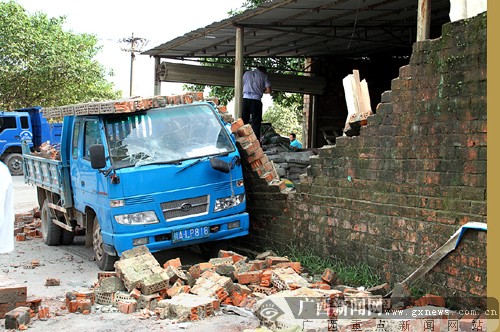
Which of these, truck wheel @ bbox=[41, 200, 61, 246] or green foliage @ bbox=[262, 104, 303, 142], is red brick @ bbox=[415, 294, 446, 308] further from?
green foliage @ bbox=[262, 104, 303, 142]

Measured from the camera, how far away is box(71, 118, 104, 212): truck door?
8367 millimetres

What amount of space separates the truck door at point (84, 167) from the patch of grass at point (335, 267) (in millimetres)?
2650

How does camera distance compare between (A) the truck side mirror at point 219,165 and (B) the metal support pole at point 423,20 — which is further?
(A) the truck side mirror at point 219,165

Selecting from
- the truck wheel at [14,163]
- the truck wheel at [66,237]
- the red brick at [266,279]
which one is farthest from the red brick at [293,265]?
the truck wheel at [14,163]

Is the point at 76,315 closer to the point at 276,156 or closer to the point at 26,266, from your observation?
the point at 26,266

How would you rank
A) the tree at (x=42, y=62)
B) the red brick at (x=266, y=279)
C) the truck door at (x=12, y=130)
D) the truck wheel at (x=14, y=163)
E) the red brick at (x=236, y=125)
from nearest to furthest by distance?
1. the red brick at (x=266, y=279)
2. the red brick at (x=236, y=125)
3. the truck door at (x=12, y=130)
4. the truck wheel at (x=14, y=163)
5. the tree at (x=42, y=62)

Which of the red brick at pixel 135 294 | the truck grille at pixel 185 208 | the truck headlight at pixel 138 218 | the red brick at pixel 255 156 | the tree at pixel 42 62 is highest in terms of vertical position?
the tree at pixel 42 62

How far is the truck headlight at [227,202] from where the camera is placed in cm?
808

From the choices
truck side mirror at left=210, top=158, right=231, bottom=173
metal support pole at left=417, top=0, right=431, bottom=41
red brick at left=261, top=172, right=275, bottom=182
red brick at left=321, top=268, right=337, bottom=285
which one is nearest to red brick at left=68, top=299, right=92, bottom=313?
truck side mirror at left=210, top=158, right=231, bottom=173

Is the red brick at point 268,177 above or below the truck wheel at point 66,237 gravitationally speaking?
above

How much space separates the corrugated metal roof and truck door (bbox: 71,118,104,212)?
376 centimetres

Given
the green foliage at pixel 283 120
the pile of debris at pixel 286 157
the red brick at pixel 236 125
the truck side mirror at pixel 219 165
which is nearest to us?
the truck side mirror at pixel 219 165

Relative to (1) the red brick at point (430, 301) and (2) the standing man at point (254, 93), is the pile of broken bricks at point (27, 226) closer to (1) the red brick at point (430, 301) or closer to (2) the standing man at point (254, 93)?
(2) the standing man at point (254, 93)

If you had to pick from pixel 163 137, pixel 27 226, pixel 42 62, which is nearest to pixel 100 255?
pixel 163 137
